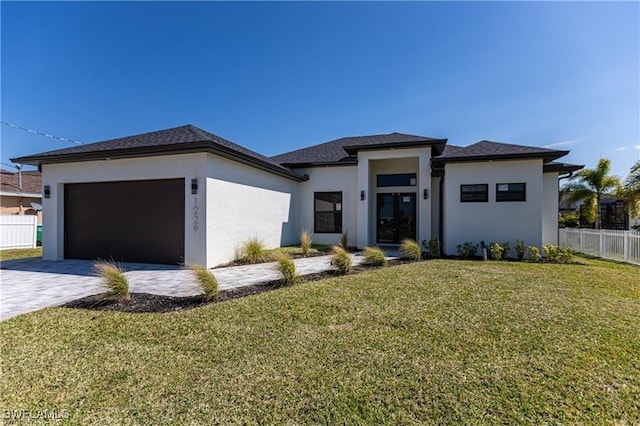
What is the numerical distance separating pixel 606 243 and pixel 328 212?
10.9m

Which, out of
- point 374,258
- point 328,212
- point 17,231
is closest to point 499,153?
point 374,258

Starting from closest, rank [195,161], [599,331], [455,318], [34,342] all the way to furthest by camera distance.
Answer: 1. [34,342]
2. [599,331]
3. [455,318]
4. [195,161]

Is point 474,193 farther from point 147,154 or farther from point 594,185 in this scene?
point 594,185

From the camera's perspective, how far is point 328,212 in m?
13.5

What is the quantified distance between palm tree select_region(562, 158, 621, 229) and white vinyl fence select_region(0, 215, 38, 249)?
98.8 feet

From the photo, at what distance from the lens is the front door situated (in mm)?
13438

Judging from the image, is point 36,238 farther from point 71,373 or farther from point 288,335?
point 288,335

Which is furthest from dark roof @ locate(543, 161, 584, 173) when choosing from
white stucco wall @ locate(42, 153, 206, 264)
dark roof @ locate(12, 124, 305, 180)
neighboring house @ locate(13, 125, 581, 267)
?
white stucco wall @ locate(42, 153, 206, 264)

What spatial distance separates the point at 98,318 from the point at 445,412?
4.84m

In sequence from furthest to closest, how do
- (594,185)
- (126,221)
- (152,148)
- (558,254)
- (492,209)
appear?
(594,185)
(492,209)
(558,254)
(126,221)
(152,148)

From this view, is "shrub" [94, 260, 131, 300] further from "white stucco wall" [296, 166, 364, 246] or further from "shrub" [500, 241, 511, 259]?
"shrub" [500, 241, 511, 259]

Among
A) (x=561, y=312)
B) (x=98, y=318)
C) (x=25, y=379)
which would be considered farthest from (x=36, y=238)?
(x=561, y=312)

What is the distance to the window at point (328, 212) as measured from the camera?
13.4 metres

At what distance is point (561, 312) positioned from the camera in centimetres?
454
